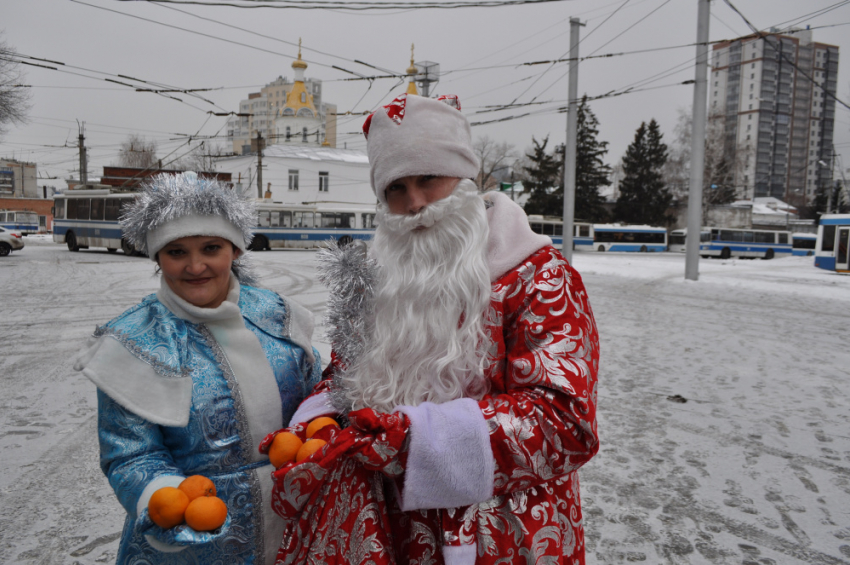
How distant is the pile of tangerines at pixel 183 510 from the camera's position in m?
1.27

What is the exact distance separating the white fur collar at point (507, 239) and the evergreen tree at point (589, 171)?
164 ft

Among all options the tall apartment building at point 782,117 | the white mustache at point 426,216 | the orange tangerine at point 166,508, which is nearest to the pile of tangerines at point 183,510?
the orange tangerine at point 166,508

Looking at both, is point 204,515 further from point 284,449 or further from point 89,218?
point 89,218

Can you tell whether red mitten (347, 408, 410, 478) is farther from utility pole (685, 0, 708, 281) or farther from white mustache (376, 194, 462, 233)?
utility pole (685, 0, 708, 281)

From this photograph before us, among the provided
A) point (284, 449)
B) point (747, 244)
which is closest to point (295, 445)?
point (284, 449)

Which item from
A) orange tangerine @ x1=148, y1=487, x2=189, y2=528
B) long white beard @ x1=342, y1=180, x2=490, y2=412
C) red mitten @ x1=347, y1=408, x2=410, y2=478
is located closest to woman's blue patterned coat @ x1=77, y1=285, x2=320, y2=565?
orange tangerine @ x1=148, y1=487, x2=189, y2=528

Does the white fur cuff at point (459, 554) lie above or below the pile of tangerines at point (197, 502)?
below

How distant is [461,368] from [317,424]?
1.28 feet

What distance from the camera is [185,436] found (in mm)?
1529

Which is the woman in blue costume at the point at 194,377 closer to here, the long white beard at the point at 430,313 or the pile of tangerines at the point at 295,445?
the pile of tangerines at the point at 295,445

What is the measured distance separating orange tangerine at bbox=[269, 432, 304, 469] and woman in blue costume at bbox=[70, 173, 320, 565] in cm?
28

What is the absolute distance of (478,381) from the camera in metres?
1.33

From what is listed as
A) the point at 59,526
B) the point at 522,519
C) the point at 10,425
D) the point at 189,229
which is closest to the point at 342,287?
the point at 189,229

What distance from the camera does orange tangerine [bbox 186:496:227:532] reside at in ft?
4.17
